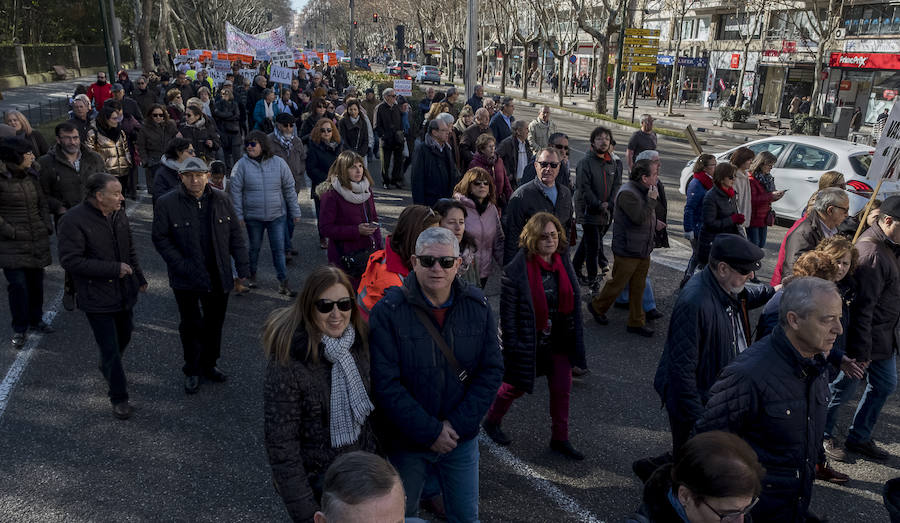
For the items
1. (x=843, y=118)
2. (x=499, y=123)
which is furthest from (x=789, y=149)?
(x=843, y=118)

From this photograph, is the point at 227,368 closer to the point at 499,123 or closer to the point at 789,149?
the point at 499,123

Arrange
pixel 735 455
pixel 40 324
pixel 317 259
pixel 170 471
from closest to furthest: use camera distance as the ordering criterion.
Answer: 1. pixel 735 455
2. pixel 170 471
3. pixel 40 324
4. pixel 317 259

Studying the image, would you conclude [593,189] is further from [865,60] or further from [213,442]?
[865,60]

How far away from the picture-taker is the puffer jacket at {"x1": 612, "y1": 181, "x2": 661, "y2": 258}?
20.7 feet

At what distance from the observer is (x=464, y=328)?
3.09m

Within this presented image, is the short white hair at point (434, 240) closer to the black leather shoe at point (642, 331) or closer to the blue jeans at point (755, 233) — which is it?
the black leather shoe at point (642, 331)

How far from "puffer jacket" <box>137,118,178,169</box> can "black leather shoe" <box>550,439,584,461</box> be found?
26.5ft

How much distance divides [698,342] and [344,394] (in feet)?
6.20

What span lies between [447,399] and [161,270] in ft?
21.2

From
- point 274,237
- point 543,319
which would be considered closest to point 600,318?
point 543,319

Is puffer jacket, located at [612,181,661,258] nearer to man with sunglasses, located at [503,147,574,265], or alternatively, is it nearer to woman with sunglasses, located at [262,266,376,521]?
man with sunglasses, located at [503,147,574,265]

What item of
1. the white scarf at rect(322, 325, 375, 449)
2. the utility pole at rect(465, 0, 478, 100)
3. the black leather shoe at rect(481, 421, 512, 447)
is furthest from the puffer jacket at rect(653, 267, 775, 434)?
the utility pole at rect(465, 0, 478, 100)

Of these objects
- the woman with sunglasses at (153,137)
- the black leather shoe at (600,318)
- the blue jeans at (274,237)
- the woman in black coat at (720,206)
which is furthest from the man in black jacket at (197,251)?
the woman with sunglasses at (153,137)

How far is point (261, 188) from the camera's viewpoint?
23.5ft
